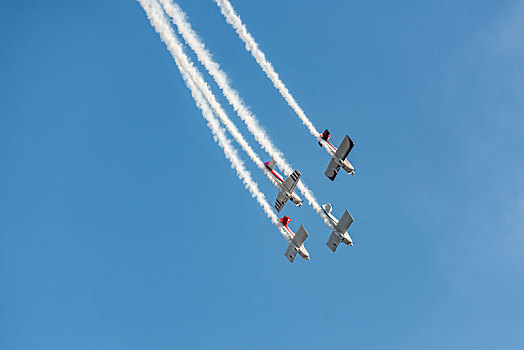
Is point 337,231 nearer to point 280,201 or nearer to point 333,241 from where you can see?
point 333,241

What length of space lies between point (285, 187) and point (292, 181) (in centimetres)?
78

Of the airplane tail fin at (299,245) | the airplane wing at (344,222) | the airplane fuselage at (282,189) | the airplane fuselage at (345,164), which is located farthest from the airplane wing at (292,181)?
the airplane wing at (344,222)

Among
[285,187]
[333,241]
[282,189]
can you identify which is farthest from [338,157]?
[333,241]

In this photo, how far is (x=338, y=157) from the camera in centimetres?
3981

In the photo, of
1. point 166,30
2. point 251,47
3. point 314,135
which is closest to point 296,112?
point 314,135

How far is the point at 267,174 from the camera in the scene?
38906mm

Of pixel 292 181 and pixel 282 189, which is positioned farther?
pixel 282 189

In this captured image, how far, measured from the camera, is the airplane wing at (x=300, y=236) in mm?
40750

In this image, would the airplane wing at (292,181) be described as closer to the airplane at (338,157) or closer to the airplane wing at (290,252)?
the airplane at (338,157)

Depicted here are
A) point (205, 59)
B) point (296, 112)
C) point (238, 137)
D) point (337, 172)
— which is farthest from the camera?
point (337, 172)

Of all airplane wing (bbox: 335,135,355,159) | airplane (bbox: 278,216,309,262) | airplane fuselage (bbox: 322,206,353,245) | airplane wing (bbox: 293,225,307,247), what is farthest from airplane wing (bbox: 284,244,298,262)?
airplane wing (bbox: 335,135,355,159)

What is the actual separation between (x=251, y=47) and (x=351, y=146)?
421 inches

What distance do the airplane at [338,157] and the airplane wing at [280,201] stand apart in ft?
14.2

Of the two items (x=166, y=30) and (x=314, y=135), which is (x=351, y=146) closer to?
(x=314, y=135)
